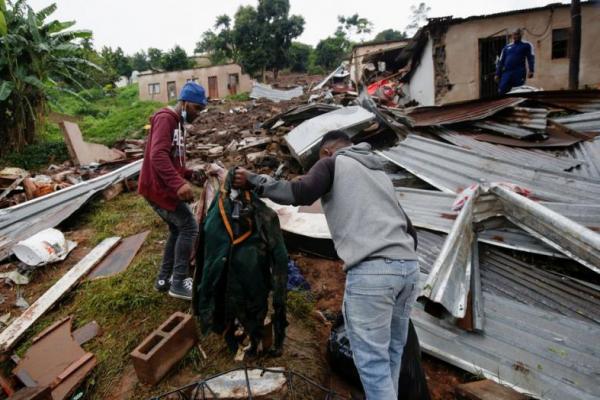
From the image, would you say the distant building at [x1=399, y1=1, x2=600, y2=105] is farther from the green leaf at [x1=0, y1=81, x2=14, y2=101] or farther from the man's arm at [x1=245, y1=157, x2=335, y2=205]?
the green leaf at [x1=0, y1=81, x2=14, y2=101]

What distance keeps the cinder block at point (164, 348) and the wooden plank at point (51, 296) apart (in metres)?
1.47

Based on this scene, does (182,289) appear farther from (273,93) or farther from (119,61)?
(119,61)

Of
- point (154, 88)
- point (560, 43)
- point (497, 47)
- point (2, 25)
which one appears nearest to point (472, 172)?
point (497, 47)

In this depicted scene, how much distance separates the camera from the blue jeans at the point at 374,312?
73.5 inches

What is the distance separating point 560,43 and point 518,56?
4.97 m

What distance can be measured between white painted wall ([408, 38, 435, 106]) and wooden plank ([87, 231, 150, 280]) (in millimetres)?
10675

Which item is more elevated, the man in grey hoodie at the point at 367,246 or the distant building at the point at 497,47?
the distant building at the point at 497,47

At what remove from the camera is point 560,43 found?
11133mm

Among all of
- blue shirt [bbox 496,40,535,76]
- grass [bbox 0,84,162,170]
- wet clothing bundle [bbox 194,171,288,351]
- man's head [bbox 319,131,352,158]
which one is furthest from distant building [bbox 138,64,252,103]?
man's head [bbox 319,131,352,158]

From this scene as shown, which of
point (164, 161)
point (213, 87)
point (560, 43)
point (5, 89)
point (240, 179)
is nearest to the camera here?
point (240, 179)

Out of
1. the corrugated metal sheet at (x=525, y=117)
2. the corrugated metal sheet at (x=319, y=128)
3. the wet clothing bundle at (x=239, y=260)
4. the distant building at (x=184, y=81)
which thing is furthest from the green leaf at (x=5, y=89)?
the distant building at (x=184, y=81)

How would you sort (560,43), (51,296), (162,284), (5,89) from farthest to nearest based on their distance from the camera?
(560,43) < (5,89) < (51,296) < (162,284)

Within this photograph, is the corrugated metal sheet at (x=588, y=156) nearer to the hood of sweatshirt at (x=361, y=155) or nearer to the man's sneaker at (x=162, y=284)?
the hood of sweatshirt at (x=361, y=155)

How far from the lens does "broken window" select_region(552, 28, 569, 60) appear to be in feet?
36.1
